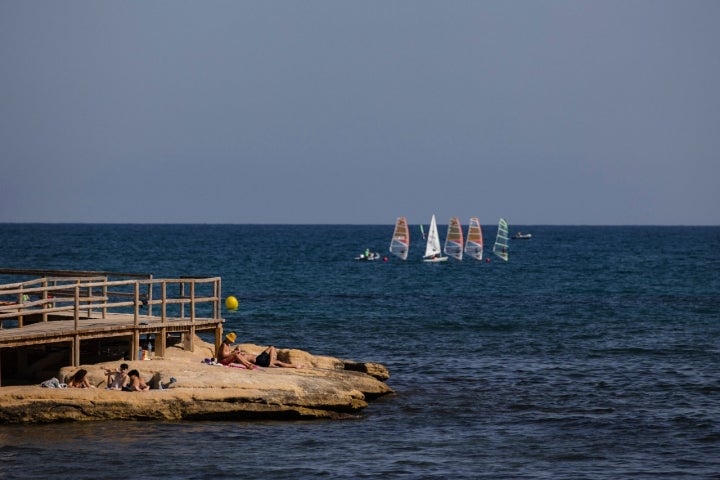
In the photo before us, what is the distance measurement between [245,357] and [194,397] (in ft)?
11.0

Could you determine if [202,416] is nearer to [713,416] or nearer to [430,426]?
[430,426]

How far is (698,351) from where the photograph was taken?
124 feet

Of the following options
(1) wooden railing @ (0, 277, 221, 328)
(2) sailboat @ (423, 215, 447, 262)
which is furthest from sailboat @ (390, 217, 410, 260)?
(1) wooden railing @ (0, 277, 221, 328)

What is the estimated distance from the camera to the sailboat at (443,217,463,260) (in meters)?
111

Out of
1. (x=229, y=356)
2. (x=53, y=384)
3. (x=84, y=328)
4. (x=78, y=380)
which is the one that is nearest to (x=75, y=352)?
(x=84, y=328)

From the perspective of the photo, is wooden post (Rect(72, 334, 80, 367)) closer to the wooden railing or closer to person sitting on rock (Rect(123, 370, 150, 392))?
the wooden railing

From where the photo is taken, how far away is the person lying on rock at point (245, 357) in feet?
86.9

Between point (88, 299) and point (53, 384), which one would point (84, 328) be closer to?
point (88, 299)

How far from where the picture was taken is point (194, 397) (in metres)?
23.7

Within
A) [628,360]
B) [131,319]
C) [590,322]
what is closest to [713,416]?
[628,360]

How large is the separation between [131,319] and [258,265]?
228 ft

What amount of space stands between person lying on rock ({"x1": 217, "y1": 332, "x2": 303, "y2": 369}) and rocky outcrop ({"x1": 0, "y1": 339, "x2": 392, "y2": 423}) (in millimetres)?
502

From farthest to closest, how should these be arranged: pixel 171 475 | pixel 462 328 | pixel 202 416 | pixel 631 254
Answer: pixel 631 254
pixel 462 328
pixel 202 416
pixel 171 475

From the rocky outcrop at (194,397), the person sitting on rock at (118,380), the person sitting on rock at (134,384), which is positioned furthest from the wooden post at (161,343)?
the person sitting on rock at (134,384)
